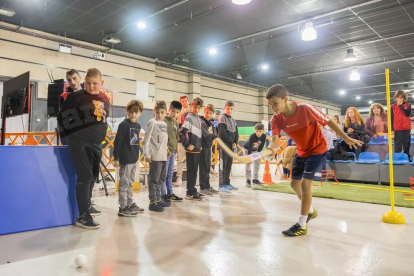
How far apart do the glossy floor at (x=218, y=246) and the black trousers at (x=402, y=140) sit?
10.6 feet

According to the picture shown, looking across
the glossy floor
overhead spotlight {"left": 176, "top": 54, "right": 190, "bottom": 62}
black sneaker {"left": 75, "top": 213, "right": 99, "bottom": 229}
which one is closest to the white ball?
the glossy floor

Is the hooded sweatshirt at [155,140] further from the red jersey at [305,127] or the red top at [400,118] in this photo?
the red top at [400,118]

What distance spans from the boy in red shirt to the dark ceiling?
505cm

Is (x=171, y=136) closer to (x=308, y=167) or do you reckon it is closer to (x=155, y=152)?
(x=155, y=152)

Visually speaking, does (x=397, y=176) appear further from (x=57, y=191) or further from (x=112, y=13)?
(x=112, y=13)

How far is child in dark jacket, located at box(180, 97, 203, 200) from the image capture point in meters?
3.95

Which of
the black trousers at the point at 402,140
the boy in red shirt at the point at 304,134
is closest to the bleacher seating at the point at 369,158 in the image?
the black trousers at the point at 402,140

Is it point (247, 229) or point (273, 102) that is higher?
point (273, 102)

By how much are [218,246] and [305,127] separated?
1178 millimetres

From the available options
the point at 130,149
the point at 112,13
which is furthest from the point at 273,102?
the point at 112,13

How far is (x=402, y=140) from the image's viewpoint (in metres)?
5.78

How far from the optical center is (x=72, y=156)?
2.61m

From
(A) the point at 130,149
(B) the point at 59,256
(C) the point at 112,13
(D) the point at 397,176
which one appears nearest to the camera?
(B) the point at 59,256

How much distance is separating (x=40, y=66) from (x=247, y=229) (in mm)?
8295
